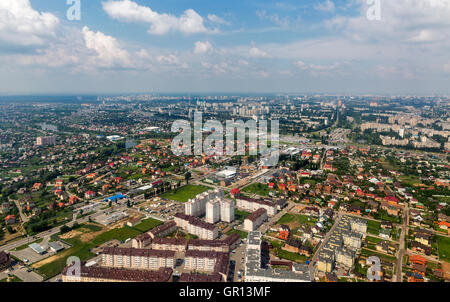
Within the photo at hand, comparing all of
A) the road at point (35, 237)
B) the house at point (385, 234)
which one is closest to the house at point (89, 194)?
the road at point (35, 237)

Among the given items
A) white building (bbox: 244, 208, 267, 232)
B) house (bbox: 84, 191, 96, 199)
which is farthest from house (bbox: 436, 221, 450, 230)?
house (bbox: 84, 191, 96, 199)

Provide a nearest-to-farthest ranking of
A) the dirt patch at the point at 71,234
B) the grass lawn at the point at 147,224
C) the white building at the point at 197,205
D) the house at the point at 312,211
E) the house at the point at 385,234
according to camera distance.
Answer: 1. the house at the point at 385,234
2. the dirt patch at the point at 71,234
3. the grass lawn at the point at 147,224
4. the white building at the point at 197,205
5. the house at the point at 312,211

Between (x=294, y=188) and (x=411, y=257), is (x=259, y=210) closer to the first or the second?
(x=294, y=188)

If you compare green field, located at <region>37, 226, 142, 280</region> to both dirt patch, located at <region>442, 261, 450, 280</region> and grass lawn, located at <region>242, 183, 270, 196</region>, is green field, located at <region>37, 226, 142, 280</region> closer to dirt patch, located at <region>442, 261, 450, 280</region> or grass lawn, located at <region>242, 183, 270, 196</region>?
grass lawn, located at <region>242, 183, 270, 196</region>

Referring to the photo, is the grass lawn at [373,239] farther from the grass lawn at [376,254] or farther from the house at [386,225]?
the house at [386,225]
